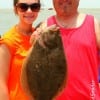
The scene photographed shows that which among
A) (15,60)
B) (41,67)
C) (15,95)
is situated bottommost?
(15,95)

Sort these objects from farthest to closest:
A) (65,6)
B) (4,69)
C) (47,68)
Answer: (65,6) → (4,69) → (47,68)

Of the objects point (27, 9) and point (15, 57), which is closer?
point (15, 57)

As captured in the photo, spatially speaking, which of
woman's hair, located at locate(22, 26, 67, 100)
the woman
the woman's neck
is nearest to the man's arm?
the woman

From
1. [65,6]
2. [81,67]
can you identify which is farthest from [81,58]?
[65,6]

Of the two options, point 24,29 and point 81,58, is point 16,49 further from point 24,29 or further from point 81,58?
point 81,58

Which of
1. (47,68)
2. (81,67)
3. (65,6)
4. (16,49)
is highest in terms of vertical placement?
(65,6)

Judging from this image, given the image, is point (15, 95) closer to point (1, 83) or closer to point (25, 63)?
point (1, 83)

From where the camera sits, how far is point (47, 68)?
2.73 metres

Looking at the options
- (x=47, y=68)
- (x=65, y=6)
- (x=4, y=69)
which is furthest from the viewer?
(x=65, y=6)

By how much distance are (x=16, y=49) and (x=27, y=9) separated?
0.34 metres

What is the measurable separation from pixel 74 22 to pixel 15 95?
698 mm

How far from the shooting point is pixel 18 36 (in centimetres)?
339

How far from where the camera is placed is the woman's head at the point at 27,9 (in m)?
3.46

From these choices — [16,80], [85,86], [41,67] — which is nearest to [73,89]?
[85,86]
